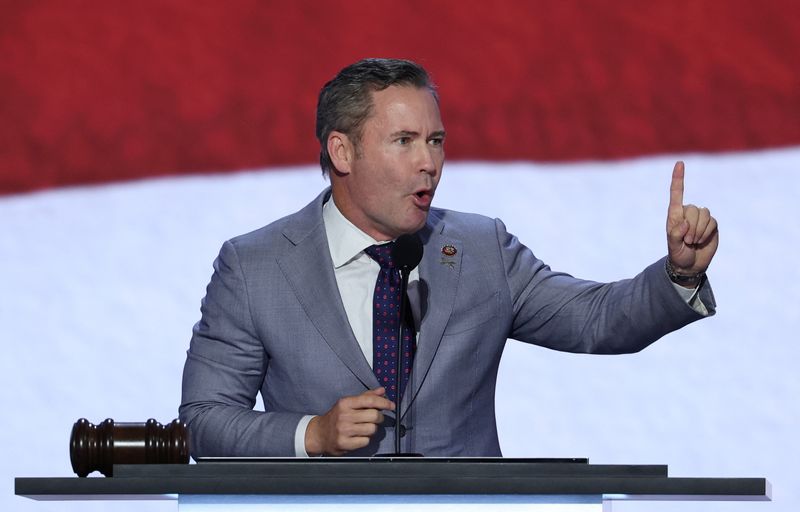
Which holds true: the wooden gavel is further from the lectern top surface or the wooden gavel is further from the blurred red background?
the blurred red background

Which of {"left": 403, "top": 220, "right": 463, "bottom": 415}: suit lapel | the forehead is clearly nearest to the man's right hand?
{"left": 403, "top": 220, "right": 463, "bottom": 415}: suit lapel

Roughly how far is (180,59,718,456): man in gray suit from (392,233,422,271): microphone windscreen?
429mm

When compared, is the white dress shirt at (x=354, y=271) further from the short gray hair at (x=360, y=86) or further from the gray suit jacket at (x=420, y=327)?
the short gray hair at (x=360, y=86)

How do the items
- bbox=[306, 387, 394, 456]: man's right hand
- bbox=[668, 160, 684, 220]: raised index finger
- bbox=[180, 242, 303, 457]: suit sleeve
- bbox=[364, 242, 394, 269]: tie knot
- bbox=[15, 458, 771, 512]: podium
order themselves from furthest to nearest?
1. bbox=[364, 242, 394, 269]: tie knot
2. bbox=[180, 242, 303, 457]: suit sleeve
3. bbox=[668, 160, 684, 220]: raised index finger
4. bbox=[306, 387, 394, 456]: man's right hand
5. bbox=[15, 458, 771, 512]: podium

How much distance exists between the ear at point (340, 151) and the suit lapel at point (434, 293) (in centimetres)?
22

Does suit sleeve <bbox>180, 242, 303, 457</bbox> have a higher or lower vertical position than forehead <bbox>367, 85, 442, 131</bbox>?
lower

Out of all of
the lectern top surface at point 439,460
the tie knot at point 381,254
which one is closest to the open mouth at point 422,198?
the tie knot at point 381,254

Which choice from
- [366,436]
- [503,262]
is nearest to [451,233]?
[503,262]

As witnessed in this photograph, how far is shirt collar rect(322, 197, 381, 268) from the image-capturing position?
2.69m

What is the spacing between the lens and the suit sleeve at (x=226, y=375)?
2396 millimetres

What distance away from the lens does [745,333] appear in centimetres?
334

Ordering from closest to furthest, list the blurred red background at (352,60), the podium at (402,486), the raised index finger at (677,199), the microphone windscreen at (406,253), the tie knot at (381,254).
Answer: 1. the podium at (402,486)
2. the microphone windscreen at (406,253)
3. the raised index finger at (677,199)
4. the tie knot at (381,254)
5. the blurred red background at (352,60)

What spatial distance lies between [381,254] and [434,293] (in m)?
0.14

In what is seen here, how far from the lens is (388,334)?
2.58m
